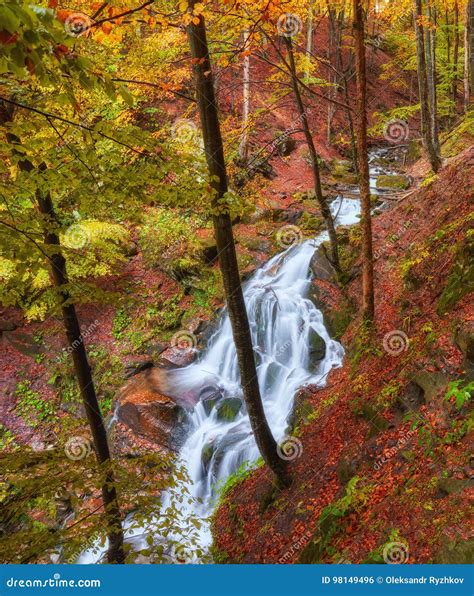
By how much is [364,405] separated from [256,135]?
15426mm

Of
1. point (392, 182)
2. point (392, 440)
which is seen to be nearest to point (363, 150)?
point (392, 440)

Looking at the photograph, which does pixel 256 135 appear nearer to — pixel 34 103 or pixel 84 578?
pixel 34 103

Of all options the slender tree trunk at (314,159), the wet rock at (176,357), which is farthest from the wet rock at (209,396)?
the slender tree trunk at (314,159)

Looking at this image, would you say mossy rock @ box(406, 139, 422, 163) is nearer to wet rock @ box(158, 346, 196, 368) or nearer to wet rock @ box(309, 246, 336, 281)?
wet rock @ box(309, 246, 336, 281)

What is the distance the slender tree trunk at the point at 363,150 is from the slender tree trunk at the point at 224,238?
107 inches

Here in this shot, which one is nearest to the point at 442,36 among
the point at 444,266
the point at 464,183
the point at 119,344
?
the point at 464,183

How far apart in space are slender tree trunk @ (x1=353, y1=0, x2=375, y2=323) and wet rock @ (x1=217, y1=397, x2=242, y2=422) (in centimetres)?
398

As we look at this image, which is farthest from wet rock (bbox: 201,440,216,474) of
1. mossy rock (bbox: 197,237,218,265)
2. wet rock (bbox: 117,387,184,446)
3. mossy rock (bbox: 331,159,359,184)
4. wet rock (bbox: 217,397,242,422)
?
mossy rock (bbox: 331,159,359,184)

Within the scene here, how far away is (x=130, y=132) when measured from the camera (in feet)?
12.3

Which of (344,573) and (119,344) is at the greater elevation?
(344,573)

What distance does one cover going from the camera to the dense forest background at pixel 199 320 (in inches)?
152

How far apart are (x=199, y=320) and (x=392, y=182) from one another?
32.1ft

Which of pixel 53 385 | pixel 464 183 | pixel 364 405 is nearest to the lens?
pixel 364 405

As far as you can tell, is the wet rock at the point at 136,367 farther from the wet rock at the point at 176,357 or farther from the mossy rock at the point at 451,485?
the mossy rock at the point at 451,485
